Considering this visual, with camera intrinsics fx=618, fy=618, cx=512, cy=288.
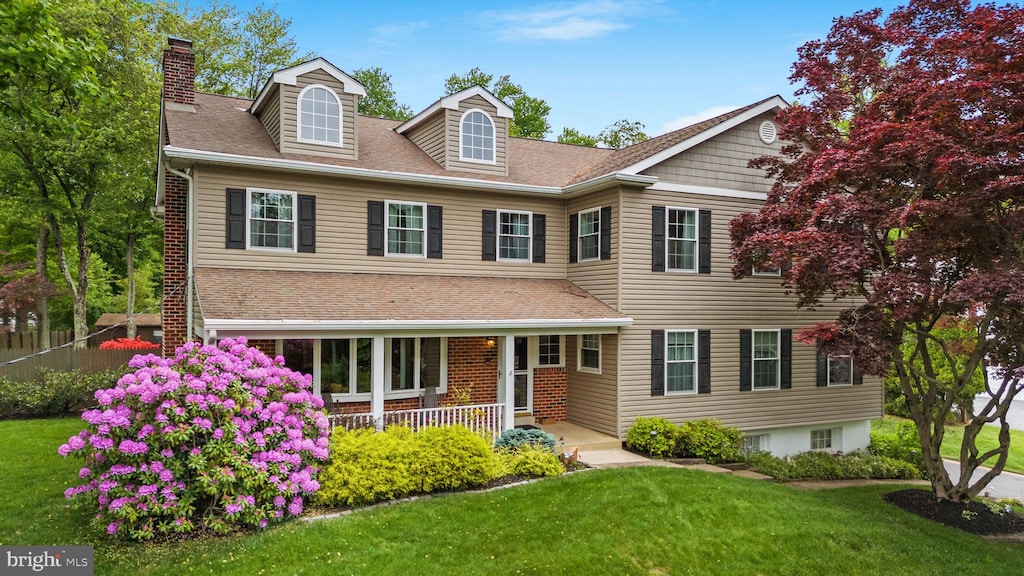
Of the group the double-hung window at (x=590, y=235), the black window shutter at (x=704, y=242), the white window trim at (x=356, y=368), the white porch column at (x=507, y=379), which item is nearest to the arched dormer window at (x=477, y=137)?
the double-hung window at (x=590, y=235)

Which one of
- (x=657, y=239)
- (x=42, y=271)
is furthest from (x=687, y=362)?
(x=42, y=271)

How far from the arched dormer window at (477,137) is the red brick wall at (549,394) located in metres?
5.00

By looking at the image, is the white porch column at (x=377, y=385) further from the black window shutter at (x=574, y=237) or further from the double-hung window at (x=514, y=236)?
the black window shutter at (x=574, y=237)

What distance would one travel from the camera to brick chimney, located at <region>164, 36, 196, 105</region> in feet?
42.9

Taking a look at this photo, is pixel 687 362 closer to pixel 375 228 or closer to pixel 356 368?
pixel 356 368

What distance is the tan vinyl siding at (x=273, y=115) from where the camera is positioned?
12.2 meters

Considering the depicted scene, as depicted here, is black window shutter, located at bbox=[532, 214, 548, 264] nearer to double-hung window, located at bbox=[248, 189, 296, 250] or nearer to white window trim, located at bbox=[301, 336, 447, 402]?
white window trim, located at bbox=[301, 336, 447, 402]

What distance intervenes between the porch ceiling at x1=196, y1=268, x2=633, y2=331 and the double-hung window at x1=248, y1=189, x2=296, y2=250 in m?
0.62

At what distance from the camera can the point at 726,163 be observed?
13.7m

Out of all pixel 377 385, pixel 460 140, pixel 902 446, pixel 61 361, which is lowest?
pixel 902 446

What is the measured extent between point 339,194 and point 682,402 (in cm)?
826

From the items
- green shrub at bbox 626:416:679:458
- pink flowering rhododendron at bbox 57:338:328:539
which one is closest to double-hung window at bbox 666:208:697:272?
green shrub at bbox 626:416:679:458

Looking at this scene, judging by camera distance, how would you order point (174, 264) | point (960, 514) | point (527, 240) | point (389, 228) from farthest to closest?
point (527, 240), point (389, 228), point (174, 264), point (960, 514)

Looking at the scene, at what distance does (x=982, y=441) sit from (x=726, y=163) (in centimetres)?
1380
